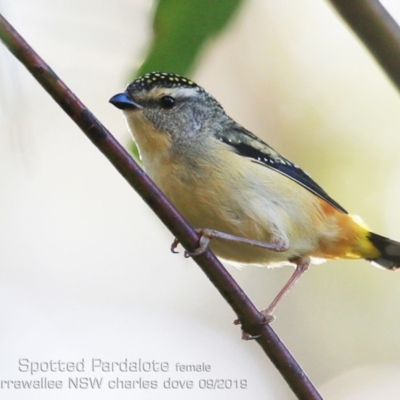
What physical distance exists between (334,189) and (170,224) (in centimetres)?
284

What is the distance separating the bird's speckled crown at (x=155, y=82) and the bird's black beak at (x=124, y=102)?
2.9 inches

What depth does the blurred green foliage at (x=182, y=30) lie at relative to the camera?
5.67 feet

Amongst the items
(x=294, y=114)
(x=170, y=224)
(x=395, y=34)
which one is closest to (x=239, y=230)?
(x=170, y=224)

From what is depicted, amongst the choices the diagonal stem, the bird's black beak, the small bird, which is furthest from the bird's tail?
the diagonal stem

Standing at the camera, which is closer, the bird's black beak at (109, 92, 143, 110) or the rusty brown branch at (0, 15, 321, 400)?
the rusty brown branch at (0, 15, 321, 400)

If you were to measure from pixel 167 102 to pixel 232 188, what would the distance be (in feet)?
1.81

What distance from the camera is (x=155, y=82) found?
9.48 feet

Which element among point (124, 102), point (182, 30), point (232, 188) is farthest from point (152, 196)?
point (124, 102)

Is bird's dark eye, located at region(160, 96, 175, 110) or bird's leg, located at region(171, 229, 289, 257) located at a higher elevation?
bird's dark eye, located at region(160, 96, 175, 110)

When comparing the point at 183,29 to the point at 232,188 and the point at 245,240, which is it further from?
the point at 245,240

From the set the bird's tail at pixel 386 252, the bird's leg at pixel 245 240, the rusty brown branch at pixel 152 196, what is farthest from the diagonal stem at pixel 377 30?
the bird's tail at pixel 386 252

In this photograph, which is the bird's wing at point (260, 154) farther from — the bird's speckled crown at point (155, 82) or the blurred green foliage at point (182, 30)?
the blurred green foliage at point (182, 30)

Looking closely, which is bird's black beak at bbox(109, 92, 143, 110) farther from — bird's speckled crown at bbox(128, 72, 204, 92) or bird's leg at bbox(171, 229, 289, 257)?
bird's leg at bbox(171, 229, 289, 257)

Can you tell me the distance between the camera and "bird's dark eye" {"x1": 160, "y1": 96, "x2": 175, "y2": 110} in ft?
9.55
